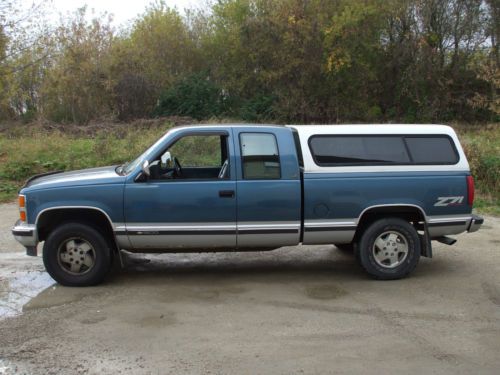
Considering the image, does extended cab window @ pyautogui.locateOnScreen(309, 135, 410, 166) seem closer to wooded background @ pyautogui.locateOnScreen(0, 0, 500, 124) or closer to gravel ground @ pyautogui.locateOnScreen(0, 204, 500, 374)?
gravel ground @ pyautogui.locateOnScreen(0, 204, 500, 374)

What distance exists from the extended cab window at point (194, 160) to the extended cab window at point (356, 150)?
112 cm

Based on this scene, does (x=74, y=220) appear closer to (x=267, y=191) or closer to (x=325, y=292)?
(x=267, y=191)

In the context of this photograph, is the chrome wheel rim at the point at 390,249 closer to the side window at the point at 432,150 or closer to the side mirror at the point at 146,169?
the side window at the point at 432,150

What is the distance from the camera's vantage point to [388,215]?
643cm

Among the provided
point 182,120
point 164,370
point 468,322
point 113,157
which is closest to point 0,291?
point 164,370

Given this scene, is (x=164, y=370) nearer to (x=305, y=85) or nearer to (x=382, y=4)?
(x=305, y=85)

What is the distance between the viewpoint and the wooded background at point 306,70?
2920 cm

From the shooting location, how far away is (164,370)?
13.5 ft

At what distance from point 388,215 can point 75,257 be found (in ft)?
12.2

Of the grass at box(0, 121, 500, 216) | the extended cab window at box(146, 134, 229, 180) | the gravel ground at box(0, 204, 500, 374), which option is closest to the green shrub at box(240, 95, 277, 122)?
the grass at box(0, 121, 500, 216)

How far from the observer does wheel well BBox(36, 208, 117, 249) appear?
611 centimetres

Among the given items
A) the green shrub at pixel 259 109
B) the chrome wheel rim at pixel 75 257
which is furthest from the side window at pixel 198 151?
the green shrub at pixel 259 109

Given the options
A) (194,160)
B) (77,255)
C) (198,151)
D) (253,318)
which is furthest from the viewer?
(198,151)

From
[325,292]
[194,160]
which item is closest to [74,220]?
[194,160]
